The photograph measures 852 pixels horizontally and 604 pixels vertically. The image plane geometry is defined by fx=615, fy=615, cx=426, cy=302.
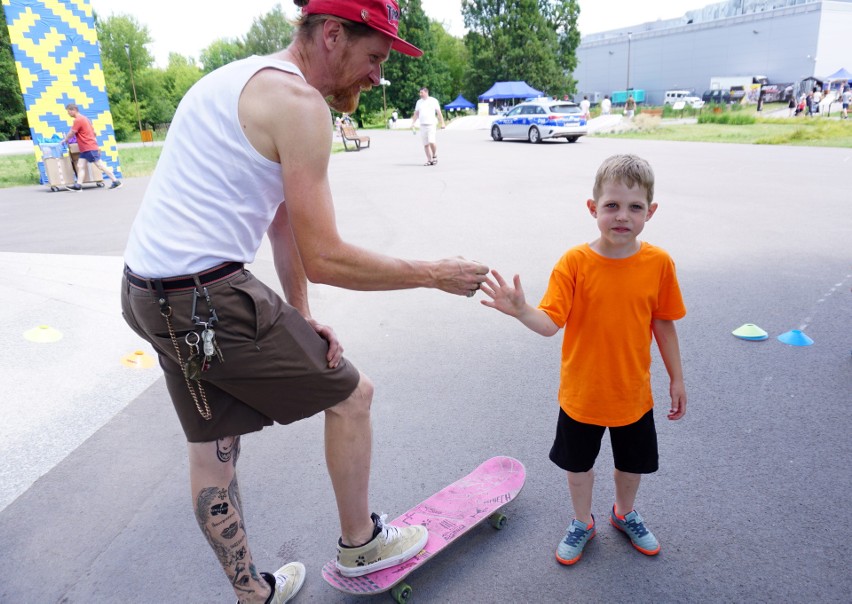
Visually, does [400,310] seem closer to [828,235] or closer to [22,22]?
[828,235]

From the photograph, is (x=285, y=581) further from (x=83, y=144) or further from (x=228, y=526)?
(x=83, y=144)

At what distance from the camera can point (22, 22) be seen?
1457 centimetres

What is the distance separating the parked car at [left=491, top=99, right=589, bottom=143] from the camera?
23438 mm

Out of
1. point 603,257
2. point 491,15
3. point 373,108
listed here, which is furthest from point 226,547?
point 491,15

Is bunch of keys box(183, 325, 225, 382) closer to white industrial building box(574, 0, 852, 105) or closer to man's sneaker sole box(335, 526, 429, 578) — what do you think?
man's sneaker sole box(335, 526, 429, 578)

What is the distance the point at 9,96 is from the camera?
2021 inches

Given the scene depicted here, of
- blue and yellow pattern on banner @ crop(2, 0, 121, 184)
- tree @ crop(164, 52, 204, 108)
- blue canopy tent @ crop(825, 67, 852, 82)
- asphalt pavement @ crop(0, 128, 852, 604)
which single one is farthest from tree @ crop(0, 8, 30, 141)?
blue canopy tent @ crop(825, 67, 852, 82)

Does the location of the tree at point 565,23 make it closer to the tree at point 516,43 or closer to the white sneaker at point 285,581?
the tree at point 516,43

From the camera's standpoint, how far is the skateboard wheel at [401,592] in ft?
7.38

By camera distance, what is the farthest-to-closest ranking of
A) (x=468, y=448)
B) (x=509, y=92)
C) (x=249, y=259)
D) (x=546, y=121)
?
(x=509, y=92) → (x=546, y=121) → (x=468, y=448) → (x=249, y=259)

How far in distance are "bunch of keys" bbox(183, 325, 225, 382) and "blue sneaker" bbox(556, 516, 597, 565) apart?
1.56 m

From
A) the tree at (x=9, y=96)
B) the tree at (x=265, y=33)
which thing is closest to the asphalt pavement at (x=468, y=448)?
the tree at (x=9, y=96)

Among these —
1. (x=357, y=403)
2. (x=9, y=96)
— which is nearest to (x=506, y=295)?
(x=357, y=403)

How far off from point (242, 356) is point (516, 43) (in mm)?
65752
